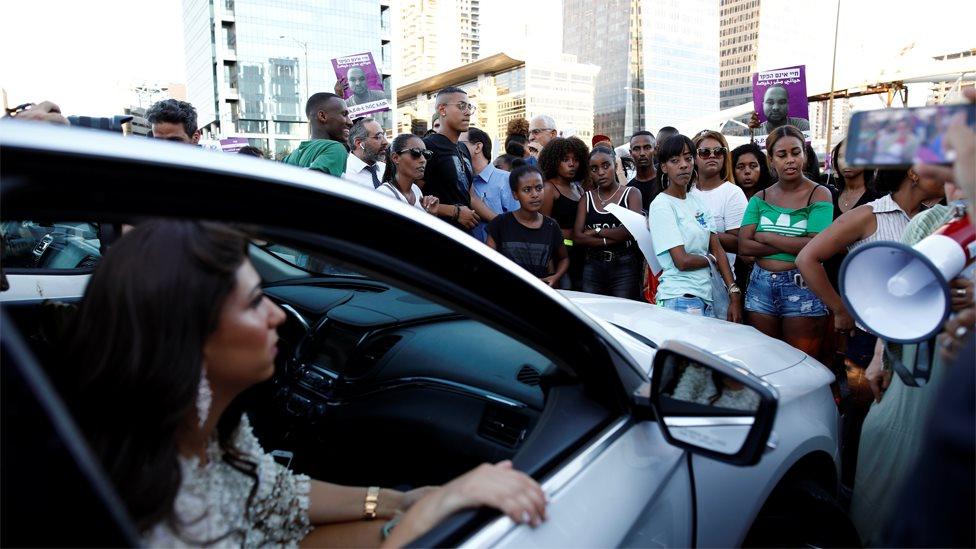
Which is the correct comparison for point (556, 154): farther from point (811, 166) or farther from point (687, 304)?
point (811, 166)

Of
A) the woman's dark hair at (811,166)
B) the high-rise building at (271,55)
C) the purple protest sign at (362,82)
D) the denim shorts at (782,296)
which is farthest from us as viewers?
the high-rise building at (271,55)

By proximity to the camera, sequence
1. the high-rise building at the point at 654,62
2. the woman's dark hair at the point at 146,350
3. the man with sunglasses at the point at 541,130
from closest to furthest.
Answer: the woman's dark hair at the point at 146,350 < the man with sunglasses at the point at 541,130 < the high-rise building at the point at 654,62

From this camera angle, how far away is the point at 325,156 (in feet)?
15.6

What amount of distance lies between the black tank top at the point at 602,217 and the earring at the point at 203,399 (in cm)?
390

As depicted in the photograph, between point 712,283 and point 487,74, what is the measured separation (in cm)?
8477

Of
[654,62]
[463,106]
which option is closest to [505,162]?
[463,106]

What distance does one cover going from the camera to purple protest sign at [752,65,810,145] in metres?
7.74

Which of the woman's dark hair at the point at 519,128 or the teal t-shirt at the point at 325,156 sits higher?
the woman's dark hair at the point at 519,128

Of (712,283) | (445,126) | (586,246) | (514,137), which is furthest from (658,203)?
(514,137)

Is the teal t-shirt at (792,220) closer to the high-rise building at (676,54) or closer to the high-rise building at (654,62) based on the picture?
the high-rise building at (654,62)

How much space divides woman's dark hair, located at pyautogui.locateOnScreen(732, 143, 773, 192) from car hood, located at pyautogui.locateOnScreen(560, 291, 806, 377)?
338cm

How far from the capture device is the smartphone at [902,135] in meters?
0.89

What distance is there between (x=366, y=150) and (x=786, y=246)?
140 inches

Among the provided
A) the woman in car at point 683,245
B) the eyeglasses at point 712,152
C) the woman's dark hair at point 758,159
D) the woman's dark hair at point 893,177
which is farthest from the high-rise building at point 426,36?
the woman's dark hair at point 893,177
